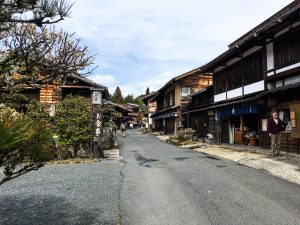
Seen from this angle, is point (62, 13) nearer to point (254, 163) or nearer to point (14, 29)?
point (14, 29)

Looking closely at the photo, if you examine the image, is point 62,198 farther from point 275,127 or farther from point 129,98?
point 129,98

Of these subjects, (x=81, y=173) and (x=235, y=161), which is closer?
(x=81, y=173)

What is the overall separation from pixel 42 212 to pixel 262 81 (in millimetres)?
13982

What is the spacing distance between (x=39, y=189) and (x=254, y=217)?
234 inches

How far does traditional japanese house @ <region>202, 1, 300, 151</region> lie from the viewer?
48.8 feet

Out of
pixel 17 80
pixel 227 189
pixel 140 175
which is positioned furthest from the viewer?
pixel 140 175

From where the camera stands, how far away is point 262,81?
17.9 m

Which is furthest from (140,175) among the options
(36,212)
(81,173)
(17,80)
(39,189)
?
(17,80)

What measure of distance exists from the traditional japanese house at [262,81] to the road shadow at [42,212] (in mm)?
10479

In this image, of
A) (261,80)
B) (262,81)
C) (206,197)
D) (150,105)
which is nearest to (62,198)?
(206,197)

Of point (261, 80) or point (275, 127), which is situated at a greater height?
point (261, 80)

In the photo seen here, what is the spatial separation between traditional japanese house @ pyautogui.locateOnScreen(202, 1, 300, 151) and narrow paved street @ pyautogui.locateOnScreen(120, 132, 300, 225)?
471cm

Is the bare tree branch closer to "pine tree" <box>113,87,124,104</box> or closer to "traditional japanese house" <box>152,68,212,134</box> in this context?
"traditional japanese house" <box>152,68,212,134</box>

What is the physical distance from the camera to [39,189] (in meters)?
9.59
